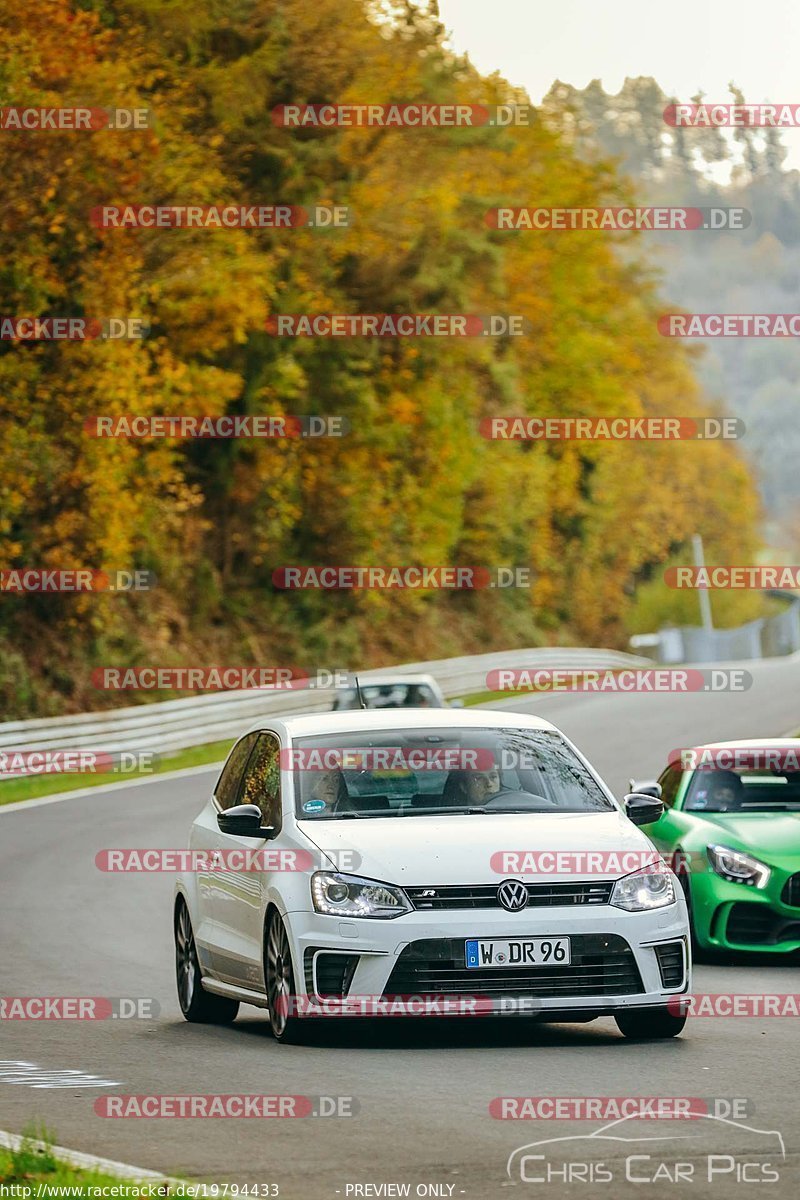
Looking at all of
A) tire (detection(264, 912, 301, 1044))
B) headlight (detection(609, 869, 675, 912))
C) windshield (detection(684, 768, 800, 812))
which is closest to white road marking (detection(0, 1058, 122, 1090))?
tire (detection(264, 912, 301, 1044))

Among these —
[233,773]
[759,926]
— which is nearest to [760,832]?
[759,926]

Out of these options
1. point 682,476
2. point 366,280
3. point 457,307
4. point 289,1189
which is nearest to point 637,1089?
point 289,1189

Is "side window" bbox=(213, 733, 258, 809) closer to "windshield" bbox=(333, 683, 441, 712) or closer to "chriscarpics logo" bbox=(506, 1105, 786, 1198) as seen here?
"chriscarpics logo" bbox=(506, 1105, 786, 1198)

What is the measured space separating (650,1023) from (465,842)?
1.31 meters

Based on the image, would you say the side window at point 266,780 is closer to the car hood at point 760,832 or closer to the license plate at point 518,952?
the license plate at point 518,952

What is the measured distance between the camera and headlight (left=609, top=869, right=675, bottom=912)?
9.42 metres

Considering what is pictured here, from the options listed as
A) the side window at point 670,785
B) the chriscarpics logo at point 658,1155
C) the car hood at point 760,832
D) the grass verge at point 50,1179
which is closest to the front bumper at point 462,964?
the chriscarpics logo at point 658,1155

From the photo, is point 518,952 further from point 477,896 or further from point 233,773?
point 233,773

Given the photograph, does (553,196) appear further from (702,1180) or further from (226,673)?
(702,1180)

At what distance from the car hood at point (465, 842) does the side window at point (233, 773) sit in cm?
143

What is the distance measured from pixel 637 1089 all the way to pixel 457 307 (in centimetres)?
4677

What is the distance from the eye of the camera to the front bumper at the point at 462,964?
914cm

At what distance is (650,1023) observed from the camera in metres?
9.77

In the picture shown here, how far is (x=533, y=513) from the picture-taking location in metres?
76.2
